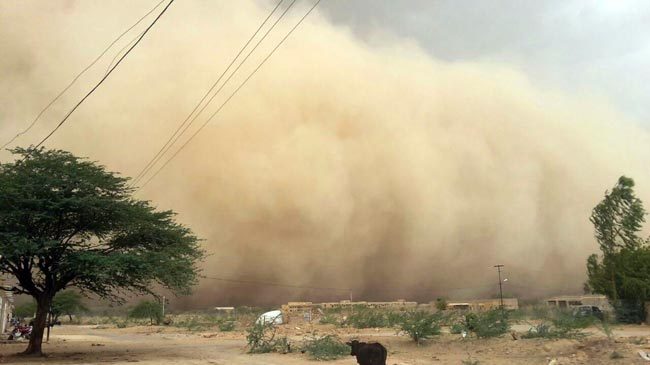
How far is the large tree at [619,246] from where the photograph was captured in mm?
37656

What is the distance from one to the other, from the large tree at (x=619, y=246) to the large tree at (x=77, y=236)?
104ft

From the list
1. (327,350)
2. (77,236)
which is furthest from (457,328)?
(77,236)

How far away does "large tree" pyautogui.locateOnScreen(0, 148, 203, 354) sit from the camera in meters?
17.8

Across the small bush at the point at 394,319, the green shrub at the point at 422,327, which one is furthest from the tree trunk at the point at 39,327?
A: the small bush at the point at 394,319

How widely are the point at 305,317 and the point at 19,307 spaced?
56794 millimetres

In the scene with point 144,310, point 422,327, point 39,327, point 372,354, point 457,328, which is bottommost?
point 144,310

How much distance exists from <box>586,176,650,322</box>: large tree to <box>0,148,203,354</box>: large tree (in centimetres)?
3158

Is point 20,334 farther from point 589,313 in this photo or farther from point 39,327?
point 589,313

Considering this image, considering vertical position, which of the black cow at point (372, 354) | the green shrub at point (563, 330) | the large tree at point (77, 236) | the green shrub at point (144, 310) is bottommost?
the green shrub at point (144, 310)

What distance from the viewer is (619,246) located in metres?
39.0

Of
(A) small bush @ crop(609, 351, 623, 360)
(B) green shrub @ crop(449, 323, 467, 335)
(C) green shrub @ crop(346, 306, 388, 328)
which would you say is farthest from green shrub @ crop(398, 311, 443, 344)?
(C) green shrub @ crop(346, 306, 388, 328)

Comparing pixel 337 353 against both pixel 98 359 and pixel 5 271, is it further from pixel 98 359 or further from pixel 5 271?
pixel 5 271

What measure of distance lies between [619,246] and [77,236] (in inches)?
1453

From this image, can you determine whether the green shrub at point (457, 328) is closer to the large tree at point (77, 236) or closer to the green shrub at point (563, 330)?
the green shrub at point (563, 330)
